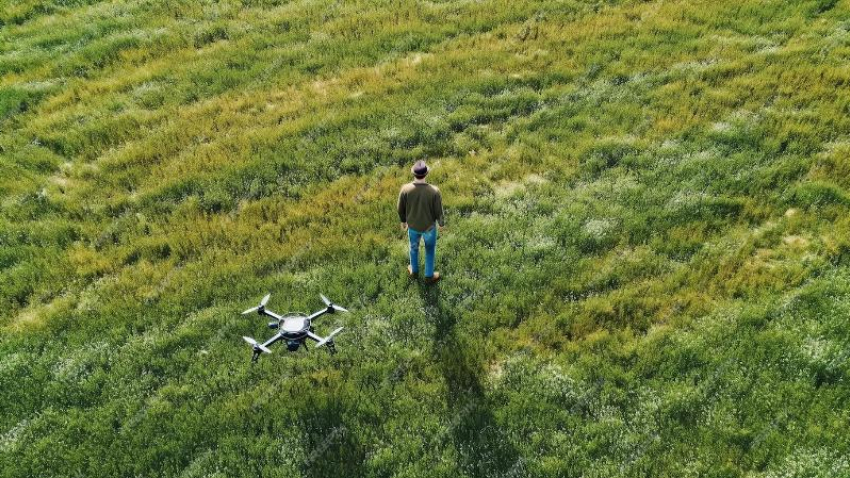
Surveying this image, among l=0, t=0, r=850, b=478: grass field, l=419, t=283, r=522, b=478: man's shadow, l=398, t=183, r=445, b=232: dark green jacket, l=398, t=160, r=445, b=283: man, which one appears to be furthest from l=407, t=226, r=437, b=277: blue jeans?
l=419, t=283, r=522, b=478: man's shadow

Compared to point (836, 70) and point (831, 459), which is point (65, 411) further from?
point (836, 70)

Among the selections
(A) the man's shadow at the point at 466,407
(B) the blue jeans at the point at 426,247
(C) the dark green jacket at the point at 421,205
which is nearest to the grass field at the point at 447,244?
(A) the man's shadow at the point at 466,407

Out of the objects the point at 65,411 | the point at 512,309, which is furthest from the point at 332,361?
the point at 65,411

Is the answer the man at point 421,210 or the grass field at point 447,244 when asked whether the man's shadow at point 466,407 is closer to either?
the grass field at point 447,244

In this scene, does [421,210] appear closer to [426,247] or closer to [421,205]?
[421,205]

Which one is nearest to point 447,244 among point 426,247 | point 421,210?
point 426,247

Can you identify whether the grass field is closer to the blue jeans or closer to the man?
the blue jeans

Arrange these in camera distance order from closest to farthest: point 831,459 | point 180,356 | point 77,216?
point 831,459
point 180,356
point 77,216
